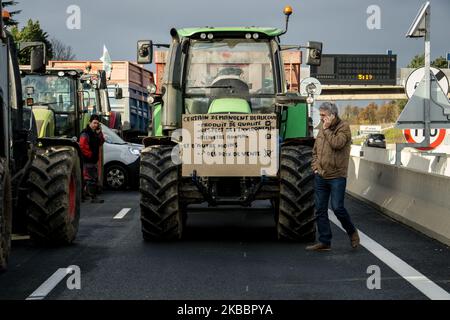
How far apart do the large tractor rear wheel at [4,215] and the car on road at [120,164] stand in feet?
45.9

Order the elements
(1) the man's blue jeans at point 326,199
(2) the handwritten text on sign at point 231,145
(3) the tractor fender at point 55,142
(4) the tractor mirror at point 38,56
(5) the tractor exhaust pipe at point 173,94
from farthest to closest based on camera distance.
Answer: (5) the tractor exhaust pipe at point 173,94 < (3) the tractor fender at point 55,142 < (2) the handwritten text on sign at point 231,145 < (1) the man's blue jeans at point 326,199 < (4) the tractor mirror at point 38,56

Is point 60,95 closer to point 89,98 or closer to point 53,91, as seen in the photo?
point 53,91

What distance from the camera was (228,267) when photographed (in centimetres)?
998

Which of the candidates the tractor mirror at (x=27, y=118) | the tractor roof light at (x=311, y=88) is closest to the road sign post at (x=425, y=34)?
the tractor mirror at (x=27, y=118)

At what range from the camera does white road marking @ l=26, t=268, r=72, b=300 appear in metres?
8.22

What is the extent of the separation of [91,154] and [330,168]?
907 centimetres

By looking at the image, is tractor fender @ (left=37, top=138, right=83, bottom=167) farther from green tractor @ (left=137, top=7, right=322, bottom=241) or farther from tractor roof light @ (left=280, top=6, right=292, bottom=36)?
tractor roof light @ (left=280, top=6, right=292, bottom=36)

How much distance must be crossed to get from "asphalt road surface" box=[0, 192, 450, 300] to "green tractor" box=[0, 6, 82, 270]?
0.29m

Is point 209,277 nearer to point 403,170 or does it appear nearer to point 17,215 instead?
point 17,215

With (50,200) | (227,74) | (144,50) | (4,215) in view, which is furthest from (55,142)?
(4,215)

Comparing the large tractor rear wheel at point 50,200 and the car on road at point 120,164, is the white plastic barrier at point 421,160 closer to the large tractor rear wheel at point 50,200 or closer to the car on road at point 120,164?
the large tractor rear wheel at point 50,200

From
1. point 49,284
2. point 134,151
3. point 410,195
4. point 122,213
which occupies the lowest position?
point 122,213

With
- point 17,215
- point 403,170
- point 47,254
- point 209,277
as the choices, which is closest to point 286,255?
point 209,277

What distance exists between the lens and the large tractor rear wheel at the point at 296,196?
38.5ft
